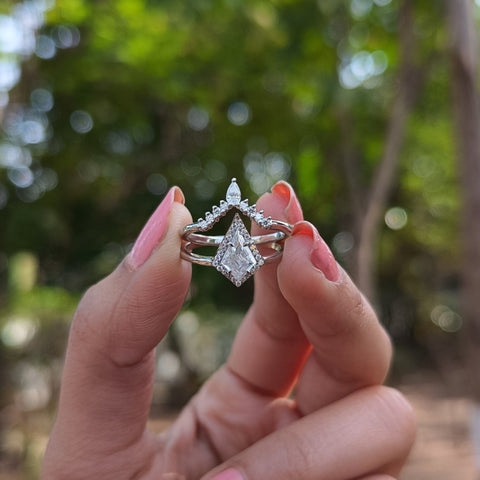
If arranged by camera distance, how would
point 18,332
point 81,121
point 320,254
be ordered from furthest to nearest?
1. point 18,332
2. point 81,121
3. point 320,254

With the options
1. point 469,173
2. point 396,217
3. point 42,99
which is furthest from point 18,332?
point 396,217

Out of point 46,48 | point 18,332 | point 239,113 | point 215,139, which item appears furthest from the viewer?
point 18,332

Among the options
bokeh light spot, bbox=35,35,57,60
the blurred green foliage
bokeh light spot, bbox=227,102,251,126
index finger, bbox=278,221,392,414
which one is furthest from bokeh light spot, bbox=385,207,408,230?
index finger, bbox=278,221,392,414

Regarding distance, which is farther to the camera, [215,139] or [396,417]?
[215,139]

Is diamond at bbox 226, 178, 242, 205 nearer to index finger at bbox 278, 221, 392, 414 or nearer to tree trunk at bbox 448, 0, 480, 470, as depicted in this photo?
index finger at bbox 278, 221, 392, 414

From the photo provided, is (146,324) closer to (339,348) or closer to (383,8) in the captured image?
(339,348)

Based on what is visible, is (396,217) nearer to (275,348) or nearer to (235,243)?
(275,348)

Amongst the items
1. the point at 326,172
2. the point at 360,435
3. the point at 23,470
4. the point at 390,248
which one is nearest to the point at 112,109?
the point at 326,172
